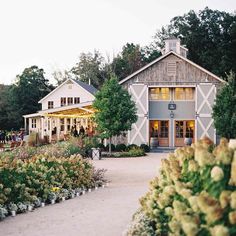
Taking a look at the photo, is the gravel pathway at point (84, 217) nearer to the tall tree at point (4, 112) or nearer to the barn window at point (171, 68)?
the barn window at point (171, 68)

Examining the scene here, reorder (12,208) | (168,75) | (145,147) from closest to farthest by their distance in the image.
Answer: (12,208) → (145,147) → (168,75)

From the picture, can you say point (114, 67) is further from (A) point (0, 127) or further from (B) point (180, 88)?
(B) point (180, 88)

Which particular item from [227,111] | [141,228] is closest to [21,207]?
[141,228]

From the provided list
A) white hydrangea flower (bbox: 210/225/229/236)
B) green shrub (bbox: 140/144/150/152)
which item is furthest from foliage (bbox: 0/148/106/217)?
green shrub (bbox: 140/144/150/152)

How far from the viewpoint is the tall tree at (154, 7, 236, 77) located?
50.9 metres

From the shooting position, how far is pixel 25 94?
179ft

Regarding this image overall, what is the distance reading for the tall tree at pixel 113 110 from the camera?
92.4ft

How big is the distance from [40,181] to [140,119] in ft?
75.3

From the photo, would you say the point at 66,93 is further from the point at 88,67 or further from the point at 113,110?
the point at 88,67

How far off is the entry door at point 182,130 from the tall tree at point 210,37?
16.7 m

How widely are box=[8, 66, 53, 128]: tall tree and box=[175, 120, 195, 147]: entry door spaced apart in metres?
24.3

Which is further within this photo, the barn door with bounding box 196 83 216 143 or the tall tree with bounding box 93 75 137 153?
the barn door with bounding box 196 83 216 143

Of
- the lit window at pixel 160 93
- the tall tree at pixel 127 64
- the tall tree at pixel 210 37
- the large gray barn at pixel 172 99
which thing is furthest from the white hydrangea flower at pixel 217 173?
the tall tree at pixel 127 64

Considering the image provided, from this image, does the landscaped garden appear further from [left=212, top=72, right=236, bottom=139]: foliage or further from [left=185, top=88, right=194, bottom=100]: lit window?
[left=185, top=88, right=194, bottom=100]: lit window
